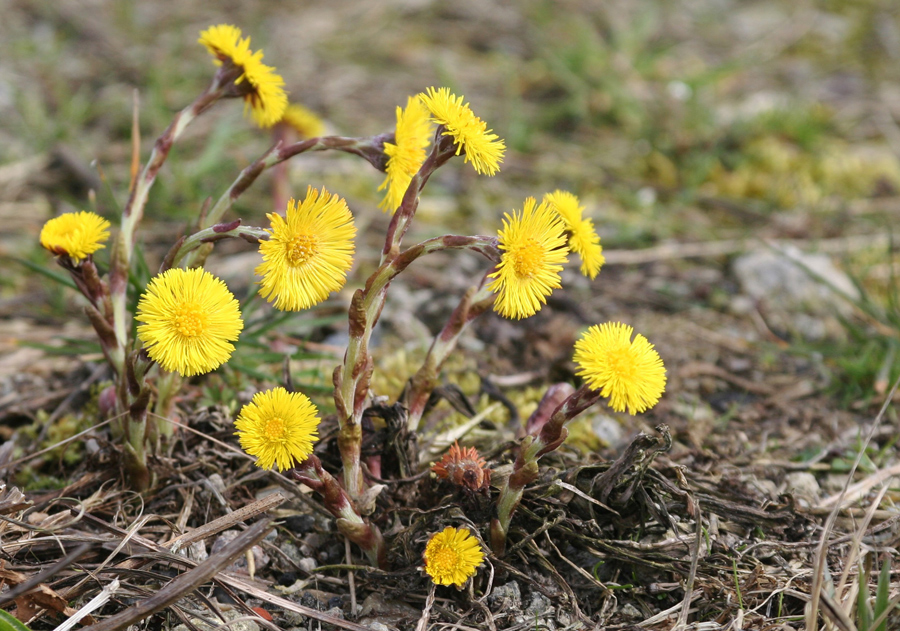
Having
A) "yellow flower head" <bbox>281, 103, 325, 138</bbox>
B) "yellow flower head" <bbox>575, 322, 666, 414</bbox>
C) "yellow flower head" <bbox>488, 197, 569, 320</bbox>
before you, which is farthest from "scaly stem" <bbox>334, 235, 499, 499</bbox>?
"yellow flower head" <bbox>281, 103, 325, 138</bbox>

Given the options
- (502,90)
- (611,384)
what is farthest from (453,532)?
(502,90)

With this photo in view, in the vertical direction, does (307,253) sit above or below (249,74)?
below

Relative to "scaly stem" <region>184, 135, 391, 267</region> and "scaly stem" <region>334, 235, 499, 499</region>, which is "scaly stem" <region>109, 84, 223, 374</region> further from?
"scaly stem" <region>334, 235, 499, 499</region>

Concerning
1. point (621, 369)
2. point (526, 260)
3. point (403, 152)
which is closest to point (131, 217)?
point (403, 152)

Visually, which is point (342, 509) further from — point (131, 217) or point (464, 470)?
point (131, 217)

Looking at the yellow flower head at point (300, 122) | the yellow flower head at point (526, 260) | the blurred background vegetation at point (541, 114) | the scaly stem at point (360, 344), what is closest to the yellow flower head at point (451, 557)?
the scaly stem at point (360, 344)

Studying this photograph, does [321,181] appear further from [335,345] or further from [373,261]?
[335,345]
